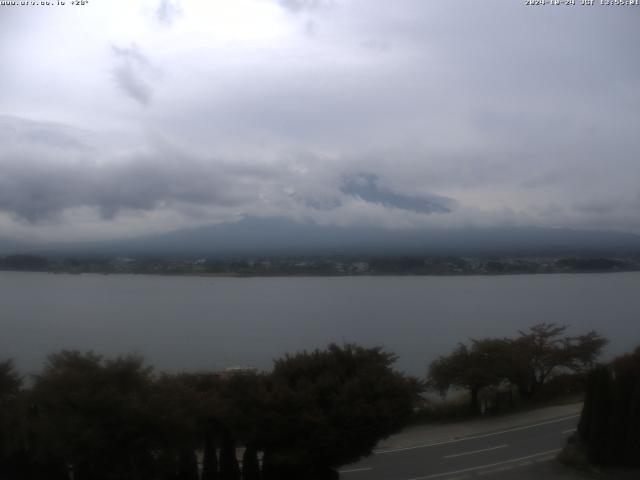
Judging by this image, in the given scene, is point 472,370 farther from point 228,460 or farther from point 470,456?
point 228,460

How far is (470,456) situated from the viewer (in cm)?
1529

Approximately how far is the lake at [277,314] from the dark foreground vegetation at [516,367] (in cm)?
306

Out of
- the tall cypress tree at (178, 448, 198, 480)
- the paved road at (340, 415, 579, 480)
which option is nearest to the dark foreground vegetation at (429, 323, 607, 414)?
the paved road at (340, 415, 579, 480)

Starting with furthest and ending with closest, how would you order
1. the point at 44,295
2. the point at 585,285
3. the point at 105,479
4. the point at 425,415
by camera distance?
the point at 585,285 → the point at 44,295 → the point at 425,415 → the point at 105,479

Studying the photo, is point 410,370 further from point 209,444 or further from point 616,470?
point 209,444

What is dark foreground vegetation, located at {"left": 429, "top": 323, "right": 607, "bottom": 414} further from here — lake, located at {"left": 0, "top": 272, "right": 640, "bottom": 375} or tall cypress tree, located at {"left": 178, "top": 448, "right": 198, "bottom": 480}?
tall cypress tree, located at {"left": 178, "top": 448, "right": 198, "bottom": 480}

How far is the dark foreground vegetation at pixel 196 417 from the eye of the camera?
389 inches

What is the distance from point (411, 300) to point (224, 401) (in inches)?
1545

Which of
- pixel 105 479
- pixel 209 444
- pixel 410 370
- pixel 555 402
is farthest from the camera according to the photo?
pixel 410 370

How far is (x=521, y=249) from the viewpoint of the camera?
1938 inches

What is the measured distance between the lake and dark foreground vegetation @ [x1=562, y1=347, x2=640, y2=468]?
788 cm

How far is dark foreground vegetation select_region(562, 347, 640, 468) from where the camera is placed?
1322 cm

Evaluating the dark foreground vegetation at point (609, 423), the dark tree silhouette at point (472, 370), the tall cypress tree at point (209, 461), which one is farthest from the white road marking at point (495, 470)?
the dark tree silhouette at point (472, 370)

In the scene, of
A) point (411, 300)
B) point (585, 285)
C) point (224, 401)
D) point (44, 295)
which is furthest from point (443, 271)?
point (224, 401)
